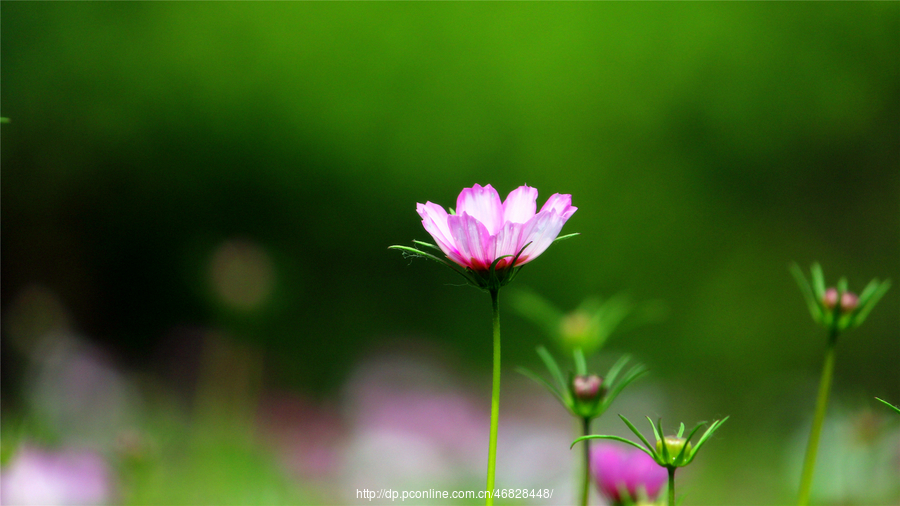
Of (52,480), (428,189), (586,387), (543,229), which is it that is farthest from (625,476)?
(428,189)

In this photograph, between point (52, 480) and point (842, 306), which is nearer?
point (842, 306)

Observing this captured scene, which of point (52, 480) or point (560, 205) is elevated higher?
point (560, 205)

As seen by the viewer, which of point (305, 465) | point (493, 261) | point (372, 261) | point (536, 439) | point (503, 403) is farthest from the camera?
point (372, 261)

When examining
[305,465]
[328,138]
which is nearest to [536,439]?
[305,465]

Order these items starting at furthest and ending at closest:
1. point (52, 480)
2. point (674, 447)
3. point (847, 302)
Result: point (52, 480), point (847, 302), point (674, 447)

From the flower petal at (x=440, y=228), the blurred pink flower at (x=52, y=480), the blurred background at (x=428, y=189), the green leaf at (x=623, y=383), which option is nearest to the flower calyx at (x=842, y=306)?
the green leaf at (x=623, y=383)

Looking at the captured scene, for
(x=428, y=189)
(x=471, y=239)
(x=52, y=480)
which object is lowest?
(x=52, y=480)

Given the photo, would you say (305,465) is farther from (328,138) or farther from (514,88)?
(514,88)

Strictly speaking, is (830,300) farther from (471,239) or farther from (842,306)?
(471,239)
